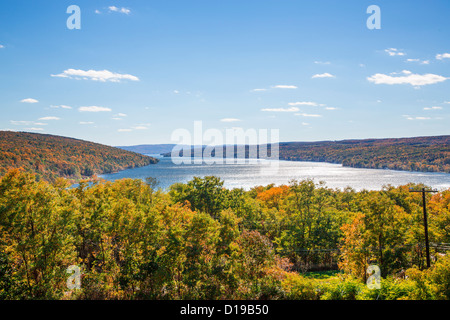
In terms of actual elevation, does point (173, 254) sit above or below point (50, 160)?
below

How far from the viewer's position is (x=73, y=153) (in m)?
176

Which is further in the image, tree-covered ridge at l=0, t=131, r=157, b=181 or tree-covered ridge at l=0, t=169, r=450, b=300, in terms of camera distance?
tree-covered ridge at l=0, t=131, r=157, b=181

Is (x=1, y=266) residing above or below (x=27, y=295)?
above

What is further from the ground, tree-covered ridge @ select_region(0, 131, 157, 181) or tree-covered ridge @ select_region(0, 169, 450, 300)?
tree-covered ridge @ select_region(0, 131, 157, 181)

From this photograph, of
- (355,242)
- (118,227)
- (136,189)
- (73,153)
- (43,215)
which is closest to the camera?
(43,215)

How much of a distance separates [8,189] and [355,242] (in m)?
30.6

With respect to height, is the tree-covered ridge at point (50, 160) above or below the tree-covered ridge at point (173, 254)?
above

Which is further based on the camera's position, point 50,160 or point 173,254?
point 50,160

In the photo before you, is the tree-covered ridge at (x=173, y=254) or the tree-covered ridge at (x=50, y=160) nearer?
the tree-covered ridge at (x=173, y=254)
